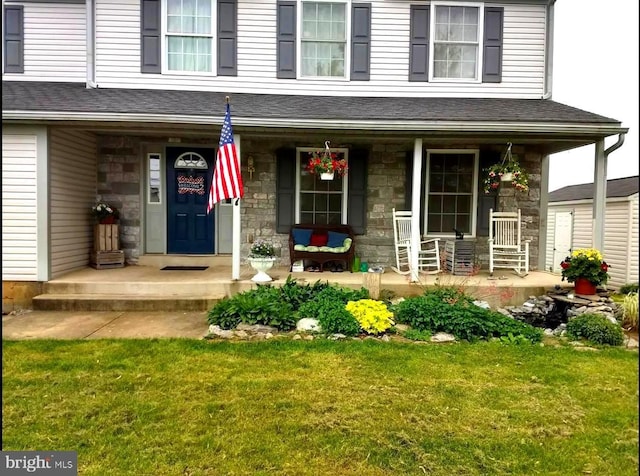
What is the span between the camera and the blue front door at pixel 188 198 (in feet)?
25.2

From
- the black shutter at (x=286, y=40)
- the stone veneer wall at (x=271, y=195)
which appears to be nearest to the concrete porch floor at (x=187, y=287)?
the stone veneer wall at (x=271, y=195)

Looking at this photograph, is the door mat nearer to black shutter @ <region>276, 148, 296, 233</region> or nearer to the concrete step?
the concrete step

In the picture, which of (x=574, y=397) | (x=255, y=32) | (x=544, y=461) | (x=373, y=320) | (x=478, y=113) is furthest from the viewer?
(x=255, y=32)

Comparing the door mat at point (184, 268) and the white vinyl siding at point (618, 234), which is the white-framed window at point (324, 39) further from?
the white vinyl siding at point (618, 234)

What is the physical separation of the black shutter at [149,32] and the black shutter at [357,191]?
3840mm

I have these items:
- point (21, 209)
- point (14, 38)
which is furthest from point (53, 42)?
point (21, 209)

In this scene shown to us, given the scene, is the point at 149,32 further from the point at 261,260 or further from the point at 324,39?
the point at 261,260

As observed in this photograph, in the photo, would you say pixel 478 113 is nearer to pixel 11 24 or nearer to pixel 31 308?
pixel 31 308

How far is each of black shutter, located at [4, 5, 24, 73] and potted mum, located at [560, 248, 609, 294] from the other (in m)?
9.92

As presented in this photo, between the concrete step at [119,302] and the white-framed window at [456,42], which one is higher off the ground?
the white-framed window at [456,42]

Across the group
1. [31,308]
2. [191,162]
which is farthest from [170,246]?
[31,308]

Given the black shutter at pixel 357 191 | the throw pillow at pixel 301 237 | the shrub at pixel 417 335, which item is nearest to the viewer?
the shrub at pixel 417 335

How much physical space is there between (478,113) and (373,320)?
3780 millimetres

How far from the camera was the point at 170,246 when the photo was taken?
7.71m
